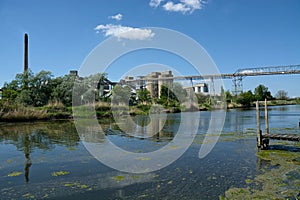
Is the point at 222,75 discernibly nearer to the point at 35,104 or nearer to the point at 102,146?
the point at 35,104

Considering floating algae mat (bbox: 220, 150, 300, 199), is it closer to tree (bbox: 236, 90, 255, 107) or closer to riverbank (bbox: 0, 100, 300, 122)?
riverbank (bbox: 0, 100, 300, 122)

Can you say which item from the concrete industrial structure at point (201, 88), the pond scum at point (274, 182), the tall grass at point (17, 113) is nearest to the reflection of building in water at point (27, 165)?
the pond scum at point (274, 182)

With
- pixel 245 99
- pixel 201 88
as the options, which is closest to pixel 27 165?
pixel 245 99

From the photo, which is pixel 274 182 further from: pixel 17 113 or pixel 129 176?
pixel 17 113

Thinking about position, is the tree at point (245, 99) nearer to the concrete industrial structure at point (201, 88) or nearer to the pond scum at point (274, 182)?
the concrete industrial structure at point (201, 88)

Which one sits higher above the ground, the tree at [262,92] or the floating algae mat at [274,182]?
the tree at [262,92]

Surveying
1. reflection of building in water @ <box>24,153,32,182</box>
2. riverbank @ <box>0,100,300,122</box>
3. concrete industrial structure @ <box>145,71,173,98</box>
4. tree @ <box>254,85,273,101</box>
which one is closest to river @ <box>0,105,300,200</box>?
reflection of building in water @ <box>24,153,32,182</box>

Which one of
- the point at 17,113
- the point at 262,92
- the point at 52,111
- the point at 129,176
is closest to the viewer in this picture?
the point at 129,176

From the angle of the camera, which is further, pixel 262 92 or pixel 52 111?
pixel 262 92

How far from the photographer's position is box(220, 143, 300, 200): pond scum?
5.40 m

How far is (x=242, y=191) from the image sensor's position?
5.63 metres

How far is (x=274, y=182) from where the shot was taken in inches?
243

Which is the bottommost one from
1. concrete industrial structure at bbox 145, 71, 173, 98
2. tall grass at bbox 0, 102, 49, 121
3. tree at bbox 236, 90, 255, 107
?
tall grass at bbox 0, 102, 49, 121

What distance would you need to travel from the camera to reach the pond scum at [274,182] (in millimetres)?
5398
